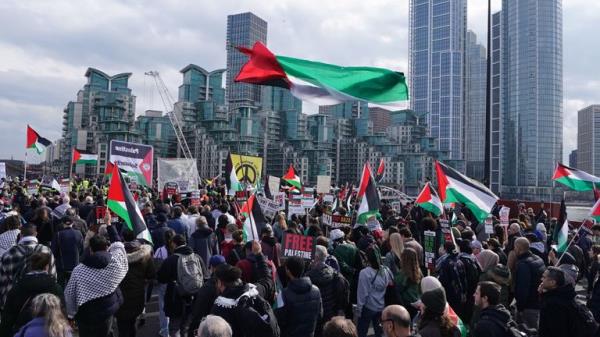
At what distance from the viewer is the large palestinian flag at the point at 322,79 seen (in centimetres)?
781

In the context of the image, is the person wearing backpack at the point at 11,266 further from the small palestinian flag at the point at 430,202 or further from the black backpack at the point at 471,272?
the small palestinian flag at the point at 430,202

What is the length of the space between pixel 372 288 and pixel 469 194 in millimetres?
4179

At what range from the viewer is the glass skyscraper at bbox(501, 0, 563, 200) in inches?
5546

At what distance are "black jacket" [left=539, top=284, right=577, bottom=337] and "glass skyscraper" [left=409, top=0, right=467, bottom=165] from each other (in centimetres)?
17991

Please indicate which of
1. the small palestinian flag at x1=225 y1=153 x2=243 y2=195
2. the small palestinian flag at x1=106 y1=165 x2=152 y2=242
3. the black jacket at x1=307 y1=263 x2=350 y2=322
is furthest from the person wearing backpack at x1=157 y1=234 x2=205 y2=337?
the small palestinian flag at x1=225 y1=153 x2=243 y2=195

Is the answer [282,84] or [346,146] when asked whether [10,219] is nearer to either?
[282,84]

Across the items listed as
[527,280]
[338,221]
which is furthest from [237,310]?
[338,221]

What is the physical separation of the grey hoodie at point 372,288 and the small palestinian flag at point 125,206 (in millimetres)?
3272

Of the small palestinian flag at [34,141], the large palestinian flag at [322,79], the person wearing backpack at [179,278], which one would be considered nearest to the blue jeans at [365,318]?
the person wearing backpack at [179,278]

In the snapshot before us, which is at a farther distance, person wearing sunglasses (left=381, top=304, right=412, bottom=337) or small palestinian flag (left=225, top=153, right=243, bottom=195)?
small palestinian flag (left=225, top=153, right=243, bottom=195)

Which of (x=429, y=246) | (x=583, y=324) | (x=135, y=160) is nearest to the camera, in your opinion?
(x=583, y=324)

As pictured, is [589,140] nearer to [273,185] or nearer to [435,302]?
[273,185]

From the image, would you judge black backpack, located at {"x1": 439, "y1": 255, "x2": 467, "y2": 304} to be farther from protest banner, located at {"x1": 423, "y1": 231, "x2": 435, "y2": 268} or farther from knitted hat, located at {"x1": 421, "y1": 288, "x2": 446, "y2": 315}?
knitted hat, located at {"x1": 421, "y1": 288, "x2": 446, "y2": 315}

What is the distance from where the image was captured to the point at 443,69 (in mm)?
186500
